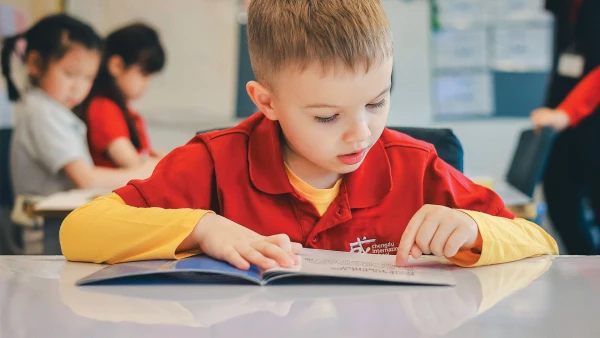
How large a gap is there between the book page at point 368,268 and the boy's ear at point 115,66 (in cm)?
280

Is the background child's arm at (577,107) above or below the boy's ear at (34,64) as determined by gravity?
below

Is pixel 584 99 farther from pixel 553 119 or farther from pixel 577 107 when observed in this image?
pixel 553 119

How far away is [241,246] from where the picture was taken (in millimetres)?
694

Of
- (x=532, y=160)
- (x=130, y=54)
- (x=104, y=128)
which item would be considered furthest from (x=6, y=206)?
(x=532, y=160)

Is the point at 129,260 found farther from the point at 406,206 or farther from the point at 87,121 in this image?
the point at 87,121

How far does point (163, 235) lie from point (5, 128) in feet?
8.99

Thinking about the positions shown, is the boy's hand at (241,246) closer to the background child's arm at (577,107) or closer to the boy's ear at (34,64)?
the background child's arm at (577,107)

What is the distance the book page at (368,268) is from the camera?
0.62 m

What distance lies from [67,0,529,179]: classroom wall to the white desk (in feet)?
9.66

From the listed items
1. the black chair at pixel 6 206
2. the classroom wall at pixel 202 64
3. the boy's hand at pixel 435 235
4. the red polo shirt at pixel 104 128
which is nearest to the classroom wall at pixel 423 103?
the classroom wall at pixel 202 64

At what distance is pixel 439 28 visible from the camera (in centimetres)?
365

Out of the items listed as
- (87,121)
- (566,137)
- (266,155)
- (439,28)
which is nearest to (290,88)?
(266,155)

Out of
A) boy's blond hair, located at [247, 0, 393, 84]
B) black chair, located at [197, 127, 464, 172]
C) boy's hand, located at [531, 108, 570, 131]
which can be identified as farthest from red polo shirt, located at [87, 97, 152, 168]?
boy's blond hair, located at [247, 0, 393, 84]

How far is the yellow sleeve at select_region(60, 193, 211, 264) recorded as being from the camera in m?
0.75
